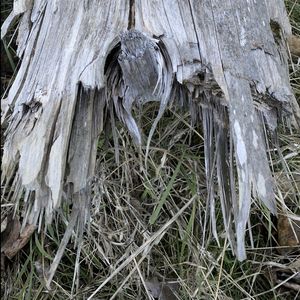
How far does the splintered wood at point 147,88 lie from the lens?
4.38ft

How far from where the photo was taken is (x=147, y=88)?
4.55 feet

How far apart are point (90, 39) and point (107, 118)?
21 centimetres

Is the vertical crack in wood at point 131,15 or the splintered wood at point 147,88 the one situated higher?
the vertical crack in wood at point 131,15

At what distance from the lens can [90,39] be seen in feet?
4.63

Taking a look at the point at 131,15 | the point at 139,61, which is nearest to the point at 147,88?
the point at 139,61

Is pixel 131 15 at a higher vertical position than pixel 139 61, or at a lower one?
higher

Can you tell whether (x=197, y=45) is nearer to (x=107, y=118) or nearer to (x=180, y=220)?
(x=107, y=118)

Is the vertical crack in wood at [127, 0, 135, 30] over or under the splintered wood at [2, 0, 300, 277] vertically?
over

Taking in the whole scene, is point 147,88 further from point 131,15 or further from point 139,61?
point 131,15

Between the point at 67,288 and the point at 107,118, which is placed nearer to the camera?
the point at 107,118

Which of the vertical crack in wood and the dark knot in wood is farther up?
the vertical crack in wood

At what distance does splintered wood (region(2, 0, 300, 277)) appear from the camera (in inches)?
52.6

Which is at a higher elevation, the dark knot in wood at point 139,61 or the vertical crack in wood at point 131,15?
the vertical crack in wood at point 131,15

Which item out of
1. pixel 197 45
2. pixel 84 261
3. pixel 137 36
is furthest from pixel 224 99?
pixel 84 261
